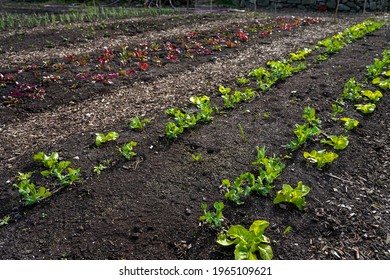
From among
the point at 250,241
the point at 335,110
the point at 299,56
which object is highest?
the point at 299,56

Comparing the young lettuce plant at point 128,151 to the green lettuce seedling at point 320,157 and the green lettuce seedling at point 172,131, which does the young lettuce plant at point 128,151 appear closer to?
the green lettuce seedling at point 172,131

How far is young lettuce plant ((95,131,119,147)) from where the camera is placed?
3889 millimetres

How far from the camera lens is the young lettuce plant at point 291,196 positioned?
3020 mm

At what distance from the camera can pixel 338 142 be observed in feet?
12.7

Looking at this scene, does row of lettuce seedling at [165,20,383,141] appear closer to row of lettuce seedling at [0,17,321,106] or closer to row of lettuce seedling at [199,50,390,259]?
row of lettuce seedling at [199,50,390,259]

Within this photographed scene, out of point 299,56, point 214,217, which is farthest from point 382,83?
point 214,217

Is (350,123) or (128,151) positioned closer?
(128,151)

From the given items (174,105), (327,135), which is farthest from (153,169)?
(327,135)

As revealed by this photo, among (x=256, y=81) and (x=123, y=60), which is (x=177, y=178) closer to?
(x=256, y=81)

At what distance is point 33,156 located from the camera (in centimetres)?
380

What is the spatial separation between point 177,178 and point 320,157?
1442 millimetres

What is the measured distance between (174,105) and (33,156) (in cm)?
202

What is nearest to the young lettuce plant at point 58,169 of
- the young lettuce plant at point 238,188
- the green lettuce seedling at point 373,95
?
the young lettuce plant at point 238,188
